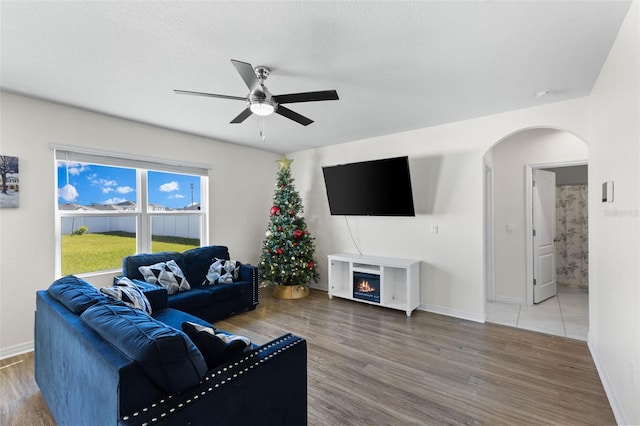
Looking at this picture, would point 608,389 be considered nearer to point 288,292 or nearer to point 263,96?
point 263,96

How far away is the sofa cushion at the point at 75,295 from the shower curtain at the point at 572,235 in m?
6.98

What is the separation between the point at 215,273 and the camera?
13.1 feet

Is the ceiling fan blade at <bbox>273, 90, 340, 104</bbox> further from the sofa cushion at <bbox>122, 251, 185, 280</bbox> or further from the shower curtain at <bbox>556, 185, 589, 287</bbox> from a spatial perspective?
the shower curtain at <bbox>556, 185, 589, 287</bbox>

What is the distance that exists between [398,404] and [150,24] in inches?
122

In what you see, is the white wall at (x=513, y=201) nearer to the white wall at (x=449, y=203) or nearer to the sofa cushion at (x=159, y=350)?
the white wall at (x=449, y=203)

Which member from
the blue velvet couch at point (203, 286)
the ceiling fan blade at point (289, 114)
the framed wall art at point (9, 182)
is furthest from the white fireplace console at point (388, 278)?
the framed wall art at point (9, 182)

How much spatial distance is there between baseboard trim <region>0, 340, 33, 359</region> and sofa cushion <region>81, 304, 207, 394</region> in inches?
98.6

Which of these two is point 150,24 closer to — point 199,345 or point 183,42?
point 183,42

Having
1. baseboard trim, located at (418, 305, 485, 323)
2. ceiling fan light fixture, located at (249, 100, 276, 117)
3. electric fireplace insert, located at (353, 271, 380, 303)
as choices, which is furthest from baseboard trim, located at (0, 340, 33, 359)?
baseboard trim, located at (418, 305, 485, 323)

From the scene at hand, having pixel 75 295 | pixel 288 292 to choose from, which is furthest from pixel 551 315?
pixel 75 295

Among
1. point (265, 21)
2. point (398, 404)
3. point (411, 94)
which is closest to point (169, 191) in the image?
point (265, 21)

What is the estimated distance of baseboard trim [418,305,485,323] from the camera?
369cm

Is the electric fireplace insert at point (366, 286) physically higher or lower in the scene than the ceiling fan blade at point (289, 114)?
lower

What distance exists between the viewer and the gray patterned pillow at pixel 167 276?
3.39 m
